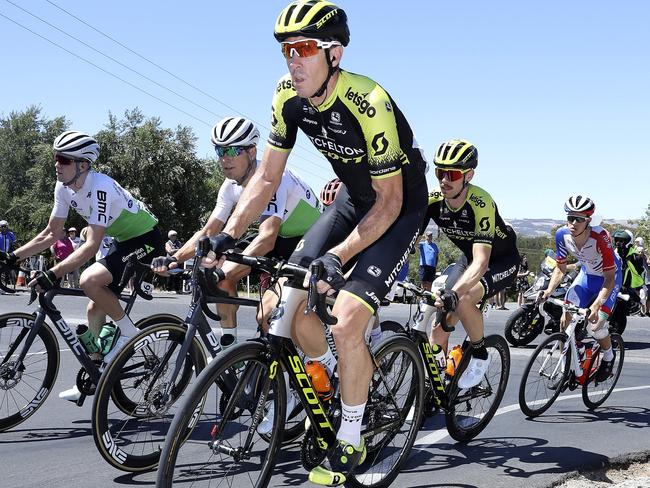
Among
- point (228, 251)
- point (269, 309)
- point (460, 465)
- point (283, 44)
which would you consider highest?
point (283, 44)

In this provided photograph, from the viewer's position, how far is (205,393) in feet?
12.0

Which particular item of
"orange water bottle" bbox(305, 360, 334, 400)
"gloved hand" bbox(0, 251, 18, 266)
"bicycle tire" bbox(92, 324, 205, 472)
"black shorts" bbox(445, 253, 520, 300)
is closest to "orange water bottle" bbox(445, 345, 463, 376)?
"black shorts" bbox(445, 253, 520, 300)

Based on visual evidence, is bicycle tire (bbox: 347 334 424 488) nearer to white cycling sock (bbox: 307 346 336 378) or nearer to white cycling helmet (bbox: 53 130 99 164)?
white cycling sock (bbox: 307 346 336 378)

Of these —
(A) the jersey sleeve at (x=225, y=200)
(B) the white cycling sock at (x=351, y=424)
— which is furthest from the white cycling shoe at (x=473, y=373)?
(A) the jersey sleeve at (x=225, y=200)

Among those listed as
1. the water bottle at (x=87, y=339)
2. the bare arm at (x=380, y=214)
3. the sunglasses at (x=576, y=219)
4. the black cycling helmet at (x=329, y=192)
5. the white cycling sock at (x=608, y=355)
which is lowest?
Answer: the white cycling sock at (x=608, y=355)

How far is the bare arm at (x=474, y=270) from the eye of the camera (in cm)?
594

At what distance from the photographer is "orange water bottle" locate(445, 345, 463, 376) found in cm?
618

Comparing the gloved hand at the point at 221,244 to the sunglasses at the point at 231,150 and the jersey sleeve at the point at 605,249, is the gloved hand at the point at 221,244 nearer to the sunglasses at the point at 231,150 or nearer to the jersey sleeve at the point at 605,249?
the sunglasses at the point at 231,150

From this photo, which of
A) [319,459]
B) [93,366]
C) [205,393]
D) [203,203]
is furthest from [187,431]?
[203,203]

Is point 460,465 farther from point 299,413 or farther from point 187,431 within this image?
point 187,431

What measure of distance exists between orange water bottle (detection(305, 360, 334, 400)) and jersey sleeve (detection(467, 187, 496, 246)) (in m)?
2.15

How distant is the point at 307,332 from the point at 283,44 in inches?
61.5

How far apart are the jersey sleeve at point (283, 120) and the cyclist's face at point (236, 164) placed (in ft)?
4.99

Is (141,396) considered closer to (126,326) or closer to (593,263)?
(126,326)
